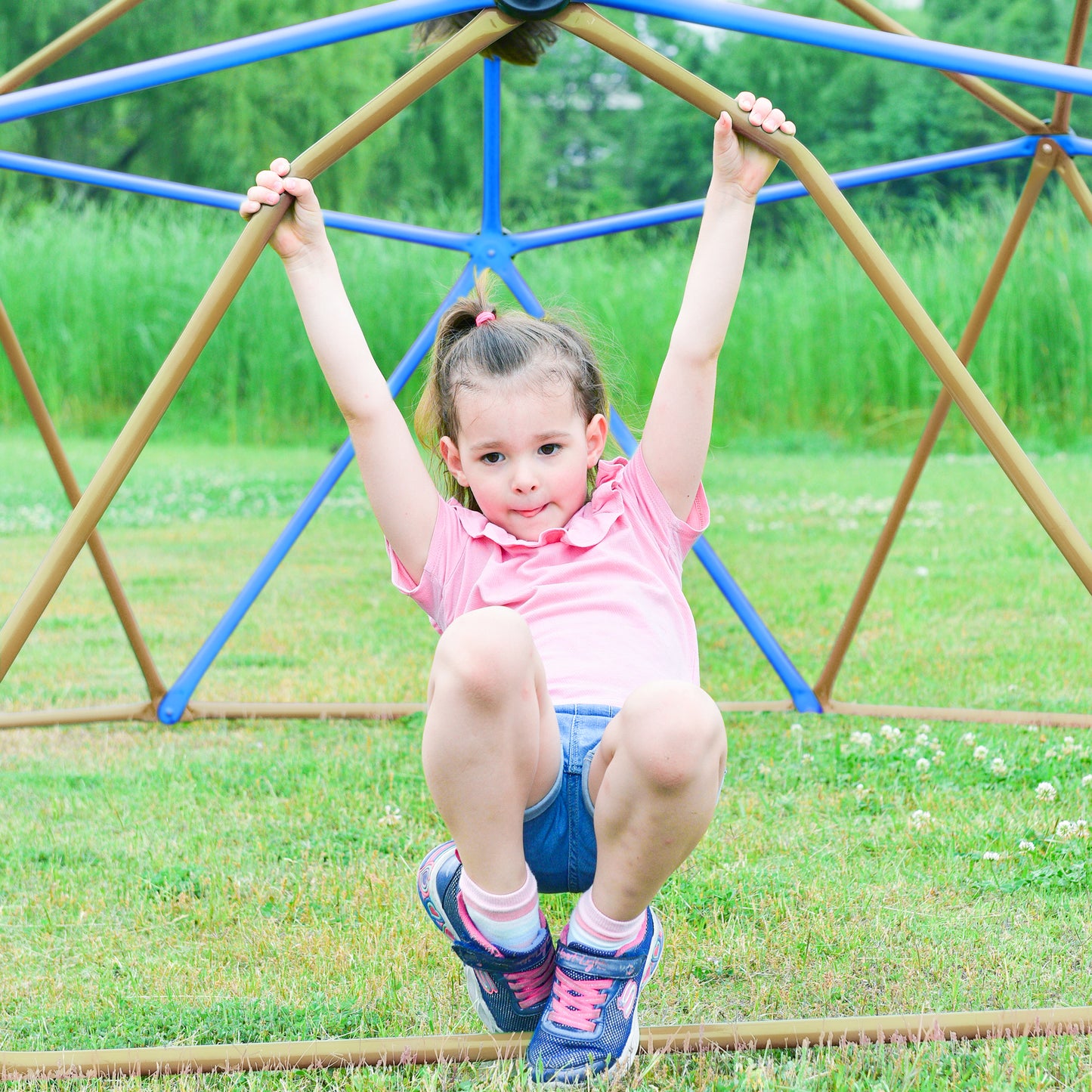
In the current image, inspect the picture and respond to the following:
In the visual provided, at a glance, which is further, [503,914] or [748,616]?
[748,616]

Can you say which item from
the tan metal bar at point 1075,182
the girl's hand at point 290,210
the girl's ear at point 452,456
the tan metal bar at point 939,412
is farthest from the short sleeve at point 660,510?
the tan metal bar at point 1075,182

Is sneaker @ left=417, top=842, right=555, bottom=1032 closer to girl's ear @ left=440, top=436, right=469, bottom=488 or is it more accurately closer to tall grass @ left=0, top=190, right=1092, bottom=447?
girl's ear @ left=440, top=436, right=469, bottom=488

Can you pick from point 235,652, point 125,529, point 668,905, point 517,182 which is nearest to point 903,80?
point 517,182

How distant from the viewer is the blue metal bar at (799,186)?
279 cm

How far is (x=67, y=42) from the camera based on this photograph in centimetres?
277

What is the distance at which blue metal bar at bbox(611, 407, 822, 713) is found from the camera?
310cm

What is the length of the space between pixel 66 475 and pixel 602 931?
204 centimetres

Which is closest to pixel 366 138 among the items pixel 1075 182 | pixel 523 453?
pixel 523 453

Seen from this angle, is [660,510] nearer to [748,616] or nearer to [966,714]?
[748,616]

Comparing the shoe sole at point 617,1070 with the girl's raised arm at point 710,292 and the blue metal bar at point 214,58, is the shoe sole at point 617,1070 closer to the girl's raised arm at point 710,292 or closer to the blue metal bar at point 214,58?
the girl's raised arm at point 710,292

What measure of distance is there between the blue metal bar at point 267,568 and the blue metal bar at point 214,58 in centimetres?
137

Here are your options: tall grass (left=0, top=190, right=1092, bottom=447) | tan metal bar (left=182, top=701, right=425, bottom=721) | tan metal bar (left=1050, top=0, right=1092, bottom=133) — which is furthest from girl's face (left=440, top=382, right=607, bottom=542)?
tall grass (left=0, top=190, right=1092, bottom=447)

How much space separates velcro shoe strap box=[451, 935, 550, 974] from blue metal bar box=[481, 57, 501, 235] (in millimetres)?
1891

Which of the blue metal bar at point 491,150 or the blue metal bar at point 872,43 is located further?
the blue metal bar at point 491,150
